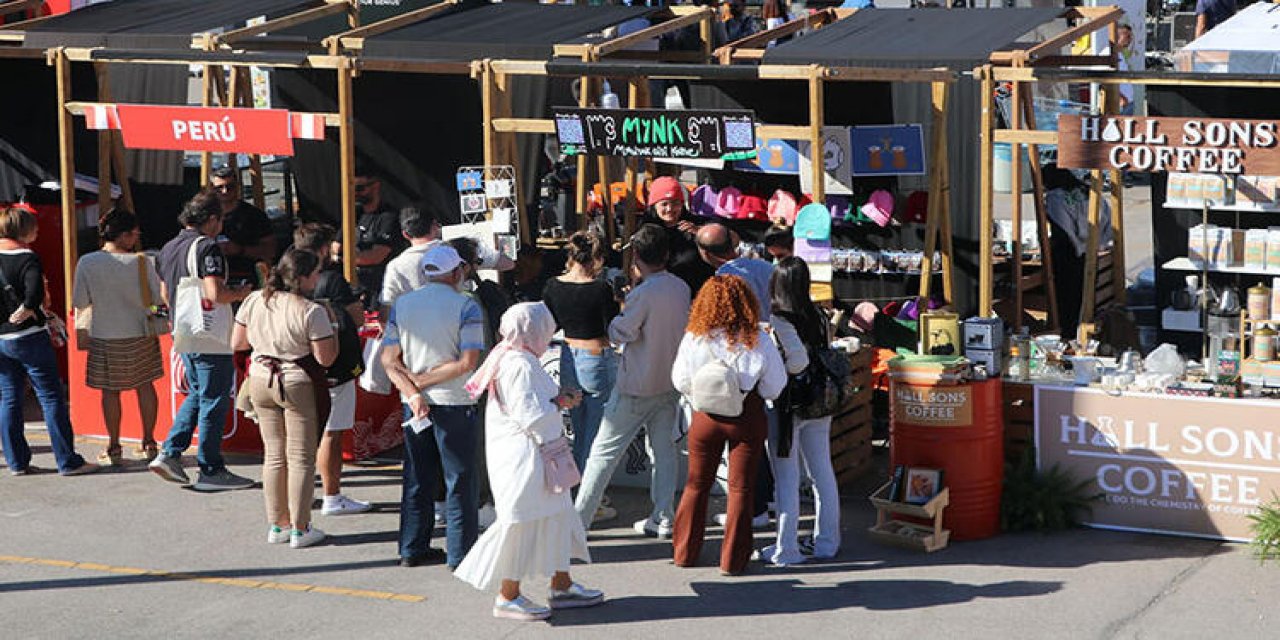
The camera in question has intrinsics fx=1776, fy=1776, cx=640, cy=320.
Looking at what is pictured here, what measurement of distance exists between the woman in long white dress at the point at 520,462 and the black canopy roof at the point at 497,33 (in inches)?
216

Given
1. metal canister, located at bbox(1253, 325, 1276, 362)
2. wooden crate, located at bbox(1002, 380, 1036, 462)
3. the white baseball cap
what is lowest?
wooden crate, located at bbox(1002, 380, 1036, 462)

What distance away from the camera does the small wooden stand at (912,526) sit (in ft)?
28.7

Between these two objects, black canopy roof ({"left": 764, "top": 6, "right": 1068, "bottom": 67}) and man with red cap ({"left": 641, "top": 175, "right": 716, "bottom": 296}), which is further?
black canopy roof ({"left": 764, "top": 6, "right": 1068, "bottom": 67})

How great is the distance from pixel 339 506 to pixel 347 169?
2.65 m

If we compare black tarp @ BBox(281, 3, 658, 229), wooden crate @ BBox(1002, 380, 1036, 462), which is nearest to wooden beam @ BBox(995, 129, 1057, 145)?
wooden crate @ BBox(1002, 380, 1036, 462)

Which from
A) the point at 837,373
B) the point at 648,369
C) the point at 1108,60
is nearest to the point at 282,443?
the point at 648,369

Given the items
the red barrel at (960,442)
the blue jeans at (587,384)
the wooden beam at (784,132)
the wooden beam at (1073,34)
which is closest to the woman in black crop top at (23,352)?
the blue jeans at (587,384)

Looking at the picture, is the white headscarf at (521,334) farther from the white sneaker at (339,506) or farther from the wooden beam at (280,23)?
the wooden beam at (280,23)

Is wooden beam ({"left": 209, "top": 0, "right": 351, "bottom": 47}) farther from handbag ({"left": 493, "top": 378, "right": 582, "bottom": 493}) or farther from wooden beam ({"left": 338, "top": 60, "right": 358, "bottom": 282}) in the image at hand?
handbag ({"left": 493, "top": 378, "right": 582, "bottom": 493})

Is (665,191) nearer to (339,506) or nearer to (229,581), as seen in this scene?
(339,506)

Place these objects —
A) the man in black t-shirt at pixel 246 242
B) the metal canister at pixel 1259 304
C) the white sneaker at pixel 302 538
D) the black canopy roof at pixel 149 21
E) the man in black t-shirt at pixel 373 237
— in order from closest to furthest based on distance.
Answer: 1. the white sneaker at pixel 302 538
2. the metal canister at pixel 1259 304
3. the man in black t-shirt at pixel 246 242
4. the man in black t-shirt at pixel 373 237
5. the black canopy roof at pixel 149 21

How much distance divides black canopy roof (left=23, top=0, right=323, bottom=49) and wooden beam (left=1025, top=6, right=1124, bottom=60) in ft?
19.9

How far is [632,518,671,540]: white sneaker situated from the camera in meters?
9.17

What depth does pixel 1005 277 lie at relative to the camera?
511 inches
